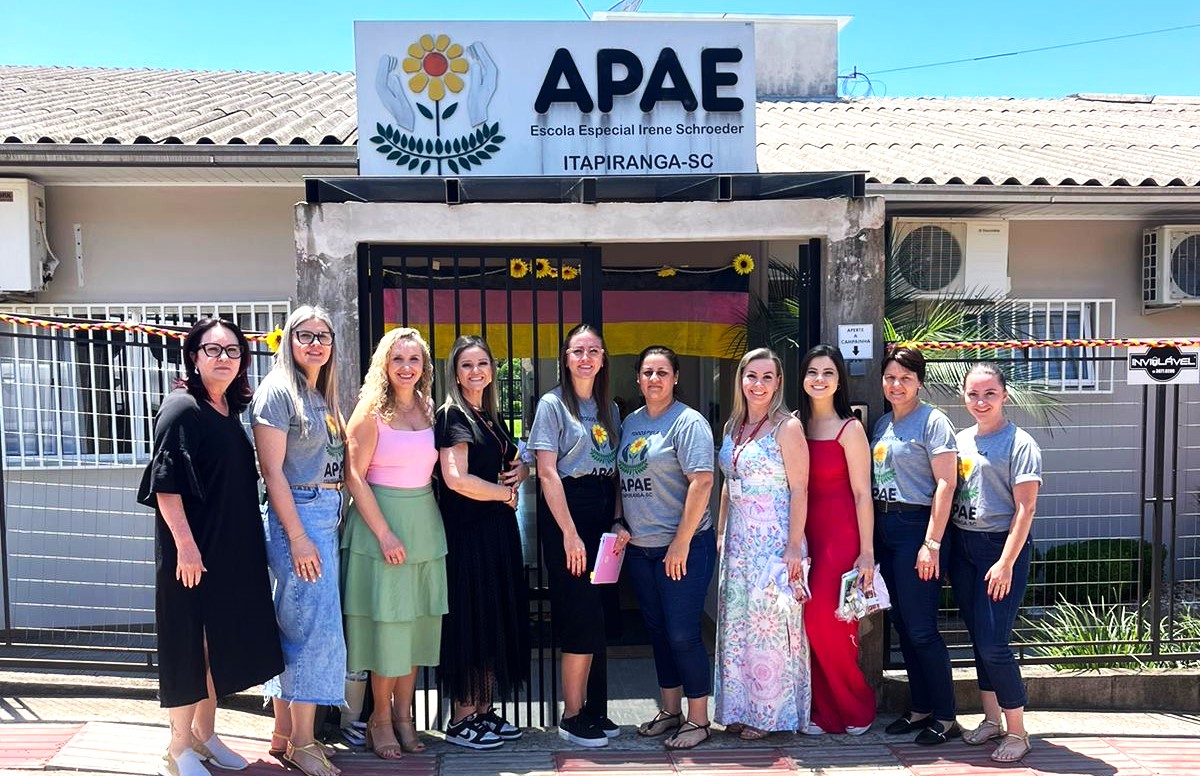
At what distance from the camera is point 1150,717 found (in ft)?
15.5

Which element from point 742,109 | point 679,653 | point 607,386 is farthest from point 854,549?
point 742,109

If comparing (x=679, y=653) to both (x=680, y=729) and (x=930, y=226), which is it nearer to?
(x=680, y=729)

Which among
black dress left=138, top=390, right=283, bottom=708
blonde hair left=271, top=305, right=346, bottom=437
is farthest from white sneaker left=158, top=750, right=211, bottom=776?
blonde hair left=271, top=305, right=346, bottom=437

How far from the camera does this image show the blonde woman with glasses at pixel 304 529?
366 cm

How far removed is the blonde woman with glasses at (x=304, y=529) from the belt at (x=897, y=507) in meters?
2.50

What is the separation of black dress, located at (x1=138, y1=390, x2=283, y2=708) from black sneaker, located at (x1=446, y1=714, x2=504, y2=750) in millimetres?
1000

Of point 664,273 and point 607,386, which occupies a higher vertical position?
point 664,273

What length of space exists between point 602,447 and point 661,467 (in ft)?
0.97

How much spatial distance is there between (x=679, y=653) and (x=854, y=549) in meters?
0.95

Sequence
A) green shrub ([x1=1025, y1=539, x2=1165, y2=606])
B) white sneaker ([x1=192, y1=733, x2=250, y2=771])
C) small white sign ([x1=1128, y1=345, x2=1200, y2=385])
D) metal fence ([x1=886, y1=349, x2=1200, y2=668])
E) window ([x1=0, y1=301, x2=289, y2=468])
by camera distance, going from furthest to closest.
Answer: window ([x1=0, y1=301, x2=289, y2=468])
green shrub ([x1=1025, y1=539, x2=1165, y2=606])
metal fence ([x1=886, y1=349, x2=1200, y2=668])
small white sign ([x1=1128, y1=345, x2=1200, y2=385])
white sneaker ([x1=192, y1=733, x2=250, y2=771])

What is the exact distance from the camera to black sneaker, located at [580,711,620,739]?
4.34 meters

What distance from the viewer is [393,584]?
3895 mm

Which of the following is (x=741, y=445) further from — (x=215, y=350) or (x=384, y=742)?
(x=215, y=350)

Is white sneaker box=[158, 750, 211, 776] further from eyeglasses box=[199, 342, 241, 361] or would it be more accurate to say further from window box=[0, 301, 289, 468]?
window box=[0, 301, 289, 468]
